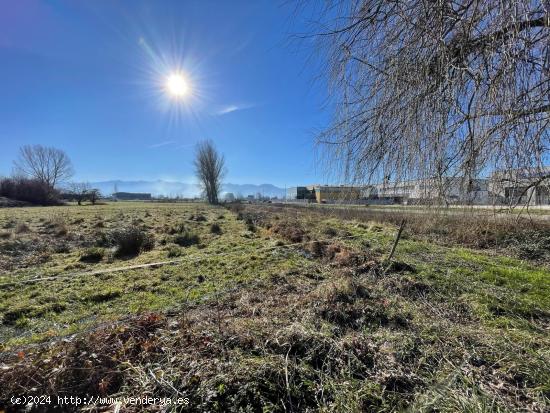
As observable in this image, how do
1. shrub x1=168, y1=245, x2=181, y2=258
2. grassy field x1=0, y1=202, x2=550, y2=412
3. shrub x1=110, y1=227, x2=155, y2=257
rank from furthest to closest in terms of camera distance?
shrub x1=110, y1=227, x2=155, y2=257, shrub x1=168, y1=245, x2=181, y2=258, grassy field x1=0, y1=202, x2=550, y2=412

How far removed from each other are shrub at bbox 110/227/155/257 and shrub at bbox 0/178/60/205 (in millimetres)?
47747

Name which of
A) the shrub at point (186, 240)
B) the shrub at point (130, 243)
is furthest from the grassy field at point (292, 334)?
the shrub at point (186, 240)

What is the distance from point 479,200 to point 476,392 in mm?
1544

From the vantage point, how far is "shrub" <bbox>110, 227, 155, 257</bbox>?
30.4 feet

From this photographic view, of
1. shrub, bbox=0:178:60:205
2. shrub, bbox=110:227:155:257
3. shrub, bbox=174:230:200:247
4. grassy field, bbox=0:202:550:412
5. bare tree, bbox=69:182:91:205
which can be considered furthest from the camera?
bare tree, bbox=69:182:91:205

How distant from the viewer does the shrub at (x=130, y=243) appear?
364 inches

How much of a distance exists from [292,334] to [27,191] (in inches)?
2331

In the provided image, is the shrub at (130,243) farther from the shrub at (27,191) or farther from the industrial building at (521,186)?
the shrub at (27,191)

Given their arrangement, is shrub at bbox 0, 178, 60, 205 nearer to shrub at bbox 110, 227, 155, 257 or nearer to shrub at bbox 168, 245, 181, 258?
shrub at bbox 110, 227, 155, 257

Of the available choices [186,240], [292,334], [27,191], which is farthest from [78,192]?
[292,334]

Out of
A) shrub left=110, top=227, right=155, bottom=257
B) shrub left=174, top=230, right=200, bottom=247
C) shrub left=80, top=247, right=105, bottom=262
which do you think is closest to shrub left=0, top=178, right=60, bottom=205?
shrub left=110, top=227, right=155, bottom=257

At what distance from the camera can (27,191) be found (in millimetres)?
44469

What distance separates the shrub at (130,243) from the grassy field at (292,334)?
2.38 metres

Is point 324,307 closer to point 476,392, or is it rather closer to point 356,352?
point 356,352
